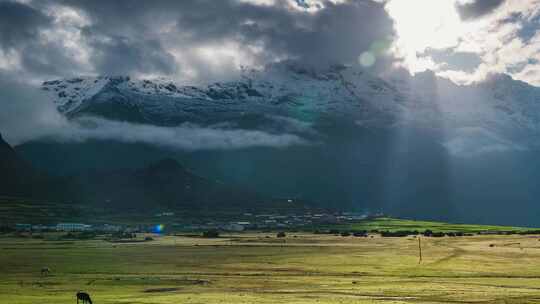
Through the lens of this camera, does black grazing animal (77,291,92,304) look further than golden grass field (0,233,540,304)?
No

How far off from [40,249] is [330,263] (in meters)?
85.7

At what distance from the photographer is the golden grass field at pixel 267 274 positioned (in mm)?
82500

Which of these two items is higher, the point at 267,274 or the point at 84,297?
the point at 267,274

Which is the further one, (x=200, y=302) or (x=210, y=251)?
(x=210, y=251)

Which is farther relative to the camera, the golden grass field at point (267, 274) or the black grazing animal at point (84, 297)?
the golden grass field at point (267, 274)

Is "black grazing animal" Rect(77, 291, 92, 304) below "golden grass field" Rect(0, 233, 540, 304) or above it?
below

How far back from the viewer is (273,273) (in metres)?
120

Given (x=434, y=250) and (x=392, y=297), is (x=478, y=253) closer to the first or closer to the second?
(x=434, y=250)

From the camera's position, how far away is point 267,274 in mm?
117625

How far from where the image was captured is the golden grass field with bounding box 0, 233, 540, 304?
82.5m

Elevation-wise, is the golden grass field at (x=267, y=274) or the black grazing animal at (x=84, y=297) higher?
the golden grass field at (x=267, y=274)

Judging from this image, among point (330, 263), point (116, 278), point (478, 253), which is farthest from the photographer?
point (478, 253)

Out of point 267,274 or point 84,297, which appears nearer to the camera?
point 84,297

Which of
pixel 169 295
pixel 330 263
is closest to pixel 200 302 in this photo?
pixel 169 295
